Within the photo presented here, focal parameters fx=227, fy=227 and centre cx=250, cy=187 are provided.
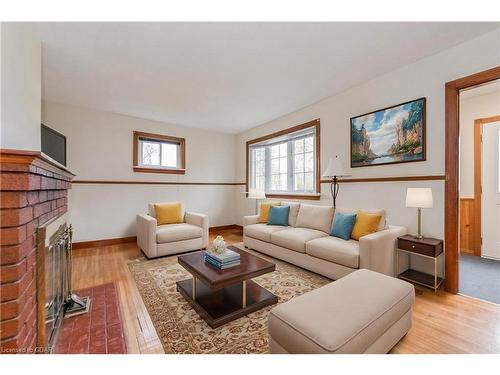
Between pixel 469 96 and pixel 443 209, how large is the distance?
2.26 metres

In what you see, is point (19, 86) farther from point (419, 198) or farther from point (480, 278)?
point (480, 278)

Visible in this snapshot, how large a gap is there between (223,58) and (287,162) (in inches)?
98.5

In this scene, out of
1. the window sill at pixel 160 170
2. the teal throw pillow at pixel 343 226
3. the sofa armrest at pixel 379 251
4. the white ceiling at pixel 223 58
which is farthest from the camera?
the window sill at pixel 160 170

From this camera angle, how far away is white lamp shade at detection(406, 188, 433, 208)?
226 cm

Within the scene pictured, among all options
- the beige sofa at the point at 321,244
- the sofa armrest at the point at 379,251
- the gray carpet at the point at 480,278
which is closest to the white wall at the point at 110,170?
the beige sofa at the point at 321,244

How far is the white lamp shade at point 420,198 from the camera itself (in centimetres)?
226

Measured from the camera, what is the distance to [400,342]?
5.07 ft

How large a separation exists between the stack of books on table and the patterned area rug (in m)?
0.42

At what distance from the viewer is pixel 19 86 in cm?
169

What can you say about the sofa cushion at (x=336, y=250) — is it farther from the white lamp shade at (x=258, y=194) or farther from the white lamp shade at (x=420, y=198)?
the white lamp shade at (x=258, y=194)

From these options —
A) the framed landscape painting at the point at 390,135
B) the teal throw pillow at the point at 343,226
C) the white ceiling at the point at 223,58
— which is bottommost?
the teal throw pillow at the point at 343,226

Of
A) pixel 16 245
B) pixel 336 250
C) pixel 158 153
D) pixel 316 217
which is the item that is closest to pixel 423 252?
pixel 336 250

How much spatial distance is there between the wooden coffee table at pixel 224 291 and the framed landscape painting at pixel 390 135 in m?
2.02
